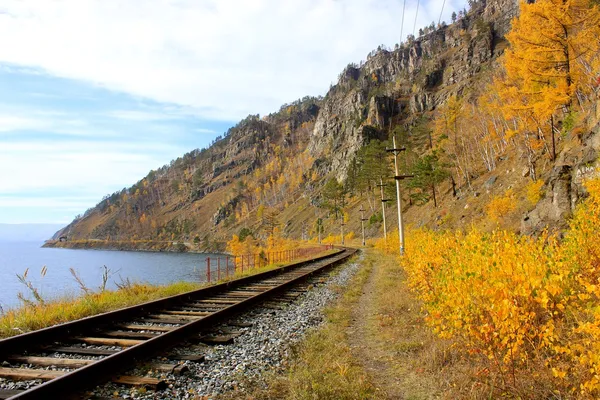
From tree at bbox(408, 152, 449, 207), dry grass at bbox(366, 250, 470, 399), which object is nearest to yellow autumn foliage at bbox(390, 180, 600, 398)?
dry grass at bbox(366, 250, 470, 399)

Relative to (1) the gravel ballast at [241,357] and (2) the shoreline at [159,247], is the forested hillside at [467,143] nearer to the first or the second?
(2) the shoreline at [159,247]

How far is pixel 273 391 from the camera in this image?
4.51 metres

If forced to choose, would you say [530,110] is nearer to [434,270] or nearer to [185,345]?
[434,270]

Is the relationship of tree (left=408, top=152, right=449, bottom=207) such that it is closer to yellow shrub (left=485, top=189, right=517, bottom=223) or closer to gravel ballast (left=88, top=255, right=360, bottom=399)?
yellow shrub (left=485, top=189, right=517, bottom=223)

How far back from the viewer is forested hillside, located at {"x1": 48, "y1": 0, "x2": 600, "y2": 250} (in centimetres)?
1749

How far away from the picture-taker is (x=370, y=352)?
6305mm

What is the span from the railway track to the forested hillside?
10.5 meters

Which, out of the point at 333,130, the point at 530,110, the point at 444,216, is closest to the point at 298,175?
the point at 333,130

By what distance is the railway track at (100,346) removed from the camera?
14.5 feet

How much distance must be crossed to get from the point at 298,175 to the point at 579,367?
512 ft

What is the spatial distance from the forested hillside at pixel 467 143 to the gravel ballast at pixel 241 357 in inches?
324

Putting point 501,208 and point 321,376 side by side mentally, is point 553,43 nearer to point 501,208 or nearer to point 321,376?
point 501,208

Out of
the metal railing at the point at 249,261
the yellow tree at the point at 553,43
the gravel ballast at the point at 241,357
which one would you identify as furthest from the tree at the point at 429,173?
the gravel ballast at the point at 241,357

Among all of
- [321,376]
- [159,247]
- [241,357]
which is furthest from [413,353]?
[159,247]
